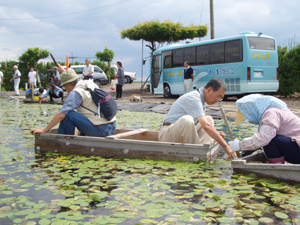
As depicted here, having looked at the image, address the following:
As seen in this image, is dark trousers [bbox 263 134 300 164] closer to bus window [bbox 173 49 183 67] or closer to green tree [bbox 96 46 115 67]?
bus window [bbox 173 49 183 67]

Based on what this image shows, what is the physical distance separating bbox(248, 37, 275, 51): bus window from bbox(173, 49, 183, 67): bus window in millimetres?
4716

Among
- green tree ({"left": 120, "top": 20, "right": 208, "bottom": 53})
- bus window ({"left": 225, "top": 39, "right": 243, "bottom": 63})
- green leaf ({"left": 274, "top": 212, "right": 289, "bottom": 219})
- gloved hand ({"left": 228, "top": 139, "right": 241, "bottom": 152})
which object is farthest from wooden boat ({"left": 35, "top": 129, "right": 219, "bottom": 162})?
green tree ({"left": 120, "top": 20, "right": 208, "bottom": 53})

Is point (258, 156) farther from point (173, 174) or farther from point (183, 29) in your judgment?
point (183, 29)

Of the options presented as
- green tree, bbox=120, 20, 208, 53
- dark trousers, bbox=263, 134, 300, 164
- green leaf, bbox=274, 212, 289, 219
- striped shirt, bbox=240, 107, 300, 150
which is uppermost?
green tree, bbox=120, 20, 208, 53

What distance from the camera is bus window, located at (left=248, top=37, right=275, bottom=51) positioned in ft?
51.3

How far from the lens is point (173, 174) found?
403 cm

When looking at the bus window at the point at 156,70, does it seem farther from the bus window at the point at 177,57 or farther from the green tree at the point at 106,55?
the green tree at the point at 106,55

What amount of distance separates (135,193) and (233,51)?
1395cm

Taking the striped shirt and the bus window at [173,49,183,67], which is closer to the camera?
the striped shirt

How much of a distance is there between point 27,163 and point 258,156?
132 inches

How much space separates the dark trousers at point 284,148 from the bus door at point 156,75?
56.4 feet

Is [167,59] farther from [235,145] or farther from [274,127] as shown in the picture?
[274,127]

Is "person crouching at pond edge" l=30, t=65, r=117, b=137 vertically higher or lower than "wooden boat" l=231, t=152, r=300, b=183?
higher

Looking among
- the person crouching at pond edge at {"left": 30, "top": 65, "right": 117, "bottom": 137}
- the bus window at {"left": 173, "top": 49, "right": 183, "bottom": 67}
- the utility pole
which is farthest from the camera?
the utility pole
